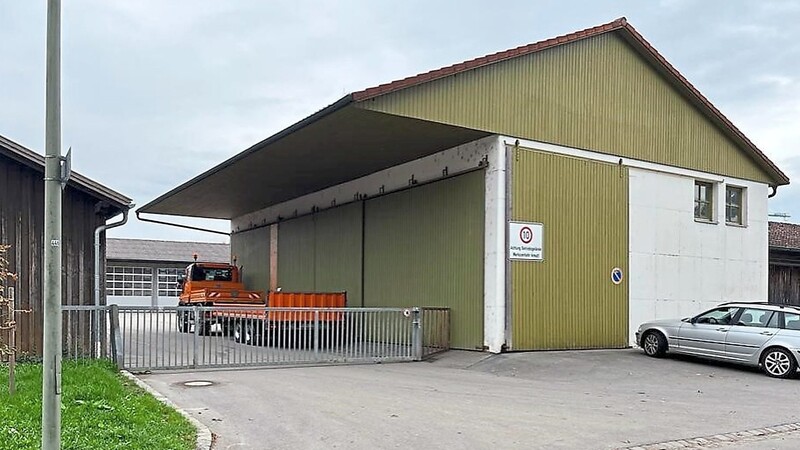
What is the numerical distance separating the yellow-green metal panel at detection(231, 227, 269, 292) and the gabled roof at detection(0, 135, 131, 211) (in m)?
15.9

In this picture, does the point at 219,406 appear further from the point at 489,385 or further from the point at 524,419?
the point at 489,385

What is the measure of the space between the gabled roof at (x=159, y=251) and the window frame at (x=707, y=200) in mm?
29479

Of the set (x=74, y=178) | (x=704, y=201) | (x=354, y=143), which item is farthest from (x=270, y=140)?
(x=704, y=201)

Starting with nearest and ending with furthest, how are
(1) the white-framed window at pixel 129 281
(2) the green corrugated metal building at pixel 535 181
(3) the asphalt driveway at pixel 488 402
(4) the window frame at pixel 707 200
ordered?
(3) the asphalt driveway at pixel 488 402
(2) the green corrugated metal building at pixel 535 181
(4) the window frame at pixel 707 200
(1) the white-framed window at pixel 129 281

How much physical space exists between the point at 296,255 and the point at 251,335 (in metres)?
11.2

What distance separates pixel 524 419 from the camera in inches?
383

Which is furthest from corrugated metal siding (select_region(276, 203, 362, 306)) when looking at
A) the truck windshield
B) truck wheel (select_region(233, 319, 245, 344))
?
truck wheel (select_region(233, 319, 245, 344))

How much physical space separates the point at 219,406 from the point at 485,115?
921 cm

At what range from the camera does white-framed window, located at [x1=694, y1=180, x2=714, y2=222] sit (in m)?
21.2

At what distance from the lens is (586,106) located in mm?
18656

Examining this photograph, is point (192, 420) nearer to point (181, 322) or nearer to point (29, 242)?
point (181, 322)

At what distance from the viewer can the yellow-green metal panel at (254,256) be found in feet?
103

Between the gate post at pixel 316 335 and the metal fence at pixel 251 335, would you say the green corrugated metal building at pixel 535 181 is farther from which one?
the gate post at pixel 316 335

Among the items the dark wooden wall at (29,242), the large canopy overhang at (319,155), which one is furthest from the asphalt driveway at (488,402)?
the large canopy overhang at (319,155)
